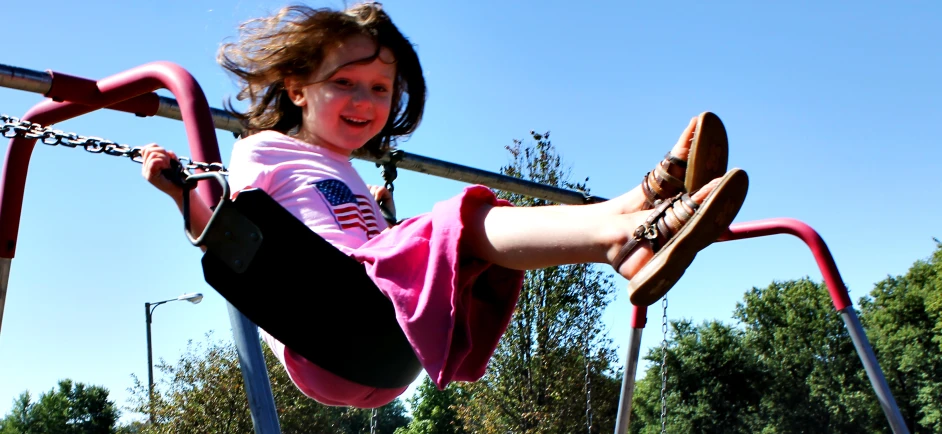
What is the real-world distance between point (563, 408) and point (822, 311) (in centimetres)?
1987

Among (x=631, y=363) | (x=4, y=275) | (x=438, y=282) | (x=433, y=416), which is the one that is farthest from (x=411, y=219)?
(x=433, y=416)

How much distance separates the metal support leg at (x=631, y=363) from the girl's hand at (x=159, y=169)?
2641 millimetres

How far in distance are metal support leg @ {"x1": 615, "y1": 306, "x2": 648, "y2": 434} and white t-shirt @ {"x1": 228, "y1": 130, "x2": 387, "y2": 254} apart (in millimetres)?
2093

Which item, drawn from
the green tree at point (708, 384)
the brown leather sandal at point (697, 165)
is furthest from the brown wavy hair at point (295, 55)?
the green tree at point (708, 384)

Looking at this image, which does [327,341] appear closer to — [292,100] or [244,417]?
[292,100]

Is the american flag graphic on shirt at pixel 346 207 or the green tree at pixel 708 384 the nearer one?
the american flag graphic on shirt at pixel 346 207

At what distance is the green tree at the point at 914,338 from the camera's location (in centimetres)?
2733

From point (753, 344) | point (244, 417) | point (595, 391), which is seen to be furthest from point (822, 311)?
point (244, 417)

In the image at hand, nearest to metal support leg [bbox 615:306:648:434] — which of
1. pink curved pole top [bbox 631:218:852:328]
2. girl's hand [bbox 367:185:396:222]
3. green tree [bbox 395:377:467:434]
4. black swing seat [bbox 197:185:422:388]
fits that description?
pink curved pole top [bbox 631:218:852:328]

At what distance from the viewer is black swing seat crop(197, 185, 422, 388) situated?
1515 mm

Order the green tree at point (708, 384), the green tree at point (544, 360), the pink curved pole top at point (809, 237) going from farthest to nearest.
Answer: the green tree at point (708, 384) → the green tree at point (544, 360) → the pink curved pole top at point (809, 237)

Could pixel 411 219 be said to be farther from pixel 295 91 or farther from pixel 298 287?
pixel 295 91

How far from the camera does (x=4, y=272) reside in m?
2.52

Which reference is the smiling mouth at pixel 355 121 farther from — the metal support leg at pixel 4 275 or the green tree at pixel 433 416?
the green tree at pixel 433 416
